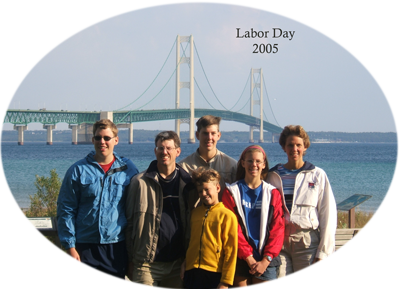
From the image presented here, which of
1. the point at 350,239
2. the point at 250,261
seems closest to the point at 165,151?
the point at 250,261

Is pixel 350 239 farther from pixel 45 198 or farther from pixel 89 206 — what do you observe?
pixel 45 198

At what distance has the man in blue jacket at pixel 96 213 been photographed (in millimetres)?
2646

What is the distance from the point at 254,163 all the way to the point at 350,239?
73.9 inches

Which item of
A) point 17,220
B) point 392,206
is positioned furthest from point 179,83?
point 17,220

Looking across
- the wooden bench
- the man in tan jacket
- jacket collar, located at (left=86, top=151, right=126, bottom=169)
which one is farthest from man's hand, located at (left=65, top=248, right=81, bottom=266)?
the wooden bench

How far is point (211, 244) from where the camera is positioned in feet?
8.29

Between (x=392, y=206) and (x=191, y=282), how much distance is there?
53.3ft

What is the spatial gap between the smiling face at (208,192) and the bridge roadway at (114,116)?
104 ft

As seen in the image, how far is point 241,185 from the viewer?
2674 millimetres

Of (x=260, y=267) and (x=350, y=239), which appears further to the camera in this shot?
(x=350, y=239)

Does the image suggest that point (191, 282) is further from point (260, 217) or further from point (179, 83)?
point (179, 83)

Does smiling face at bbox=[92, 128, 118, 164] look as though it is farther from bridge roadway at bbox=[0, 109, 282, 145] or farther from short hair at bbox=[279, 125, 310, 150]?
bridge roadway at bbox=[0, 109, 282, 145]

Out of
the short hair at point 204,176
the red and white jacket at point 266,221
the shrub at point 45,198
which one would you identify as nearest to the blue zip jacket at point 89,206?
the short hair at point 204,176

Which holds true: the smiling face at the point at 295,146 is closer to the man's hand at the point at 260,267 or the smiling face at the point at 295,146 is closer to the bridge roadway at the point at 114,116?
the man's hand at the point at 260,267
